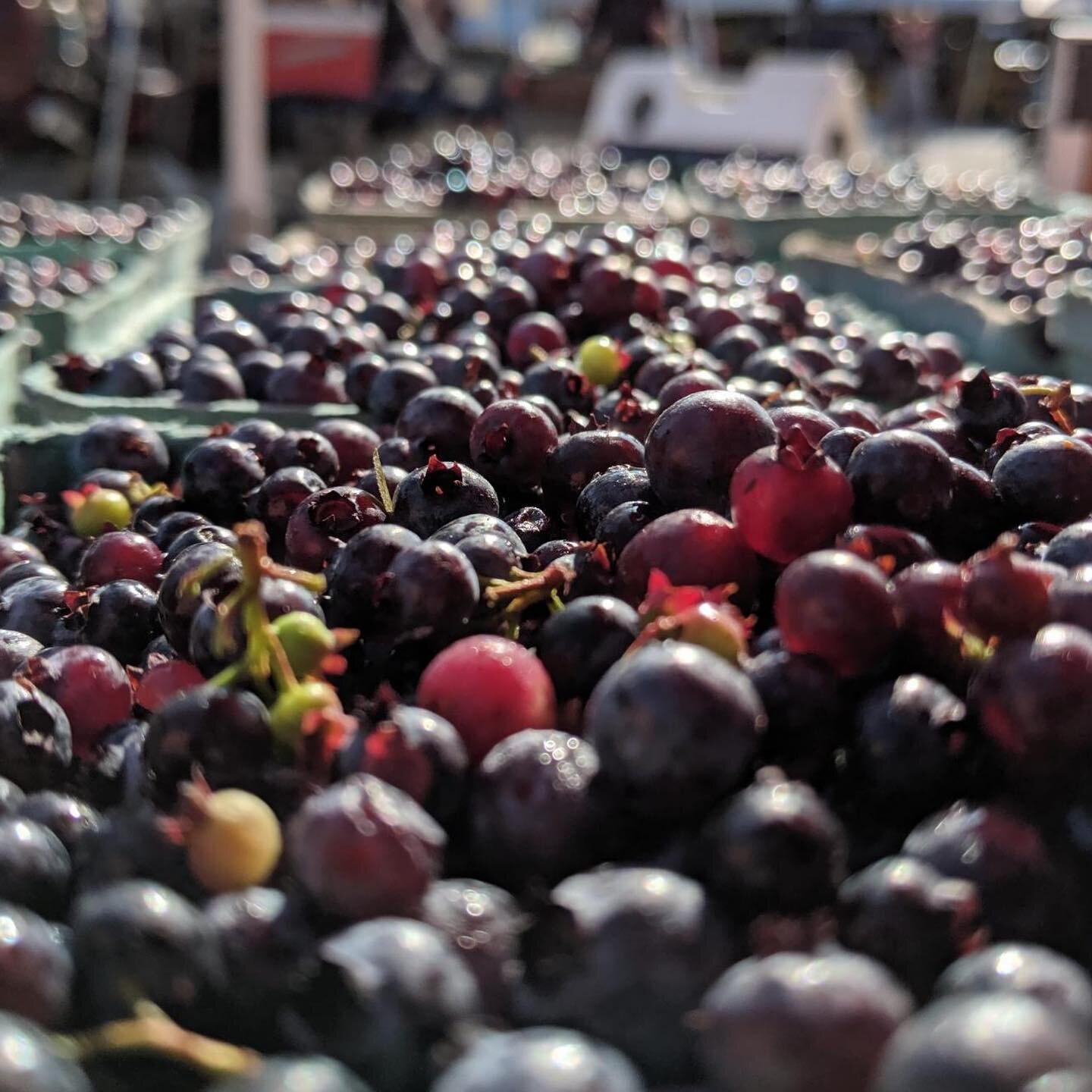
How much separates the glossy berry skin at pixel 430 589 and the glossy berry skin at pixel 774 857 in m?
0.29

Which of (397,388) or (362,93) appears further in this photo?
(362,93)

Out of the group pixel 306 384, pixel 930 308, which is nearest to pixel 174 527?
pixel 306 384

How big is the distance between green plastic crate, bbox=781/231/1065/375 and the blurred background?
2.29 meters

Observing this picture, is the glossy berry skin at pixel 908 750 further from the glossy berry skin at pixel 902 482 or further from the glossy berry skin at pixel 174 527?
the glossy berry skin at pixel 174 527

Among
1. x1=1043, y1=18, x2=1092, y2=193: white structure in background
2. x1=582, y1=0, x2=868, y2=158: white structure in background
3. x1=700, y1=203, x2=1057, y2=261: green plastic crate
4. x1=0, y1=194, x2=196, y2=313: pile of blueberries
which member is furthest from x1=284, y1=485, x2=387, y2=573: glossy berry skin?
x1=582, y1=0, x2=868, y2=158: white structure in background

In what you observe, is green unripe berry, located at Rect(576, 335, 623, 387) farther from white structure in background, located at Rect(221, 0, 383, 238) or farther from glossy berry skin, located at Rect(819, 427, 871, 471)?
white structure in background, located at Rect(221, 0, 383, 238)

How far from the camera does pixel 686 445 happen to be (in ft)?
3.31

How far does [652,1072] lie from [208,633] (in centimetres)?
45

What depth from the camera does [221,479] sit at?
4.38 feet

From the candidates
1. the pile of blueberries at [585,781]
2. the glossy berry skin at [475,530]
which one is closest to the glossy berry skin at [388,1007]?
the pile of blueberries at [585,781]

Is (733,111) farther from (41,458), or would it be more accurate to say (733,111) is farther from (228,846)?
(228,846)

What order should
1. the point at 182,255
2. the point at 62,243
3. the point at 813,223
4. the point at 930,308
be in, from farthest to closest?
the point at 813,223, the point at 182,255, the point at 62,243, the point at 930,308

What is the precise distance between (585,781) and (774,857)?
136 mm

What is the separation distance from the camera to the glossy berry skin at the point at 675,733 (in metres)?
0.67
